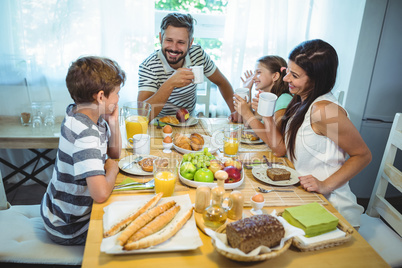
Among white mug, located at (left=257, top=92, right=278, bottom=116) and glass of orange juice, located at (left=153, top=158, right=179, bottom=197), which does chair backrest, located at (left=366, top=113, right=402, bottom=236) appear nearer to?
white mug, located at (left=257, top=92, right=278, bottom=116)

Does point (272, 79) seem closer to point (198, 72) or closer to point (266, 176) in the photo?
point (198, 72)

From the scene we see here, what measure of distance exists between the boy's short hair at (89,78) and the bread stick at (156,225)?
22.4 inches

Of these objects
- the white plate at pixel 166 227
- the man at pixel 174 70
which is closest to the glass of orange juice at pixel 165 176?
the white plate at pixel 166 227

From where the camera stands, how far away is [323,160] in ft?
4.56

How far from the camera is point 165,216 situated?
92 cm

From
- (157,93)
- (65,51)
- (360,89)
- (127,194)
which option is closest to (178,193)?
(127,194)

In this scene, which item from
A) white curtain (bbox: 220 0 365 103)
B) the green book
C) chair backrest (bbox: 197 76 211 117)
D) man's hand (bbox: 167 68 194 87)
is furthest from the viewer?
chair backrest (bbox: 197 76 211 117)

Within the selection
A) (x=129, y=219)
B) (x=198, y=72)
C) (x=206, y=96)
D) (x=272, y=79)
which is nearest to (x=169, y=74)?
(x=198, y=72)

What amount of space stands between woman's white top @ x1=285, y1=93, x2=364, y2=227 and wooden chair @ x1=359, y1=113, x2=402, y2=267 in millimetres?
143

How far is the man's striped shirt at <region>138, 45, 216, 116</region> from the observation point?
2150 mm

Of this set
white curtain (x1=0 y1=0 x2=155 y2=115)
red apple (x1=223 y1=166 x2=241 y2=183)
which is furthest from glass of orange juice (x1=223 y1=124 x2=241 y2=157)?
white curtain (x1=0 y1=0 x2=155 y2=115)

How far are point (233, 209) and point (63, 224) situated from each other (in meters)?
0.69

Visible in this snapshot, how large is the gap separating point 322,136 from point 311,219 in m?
0.58

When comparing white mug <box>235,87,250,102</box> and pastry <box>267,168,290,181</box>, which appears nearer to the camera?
pastry <box>267,168,290,181</box>
